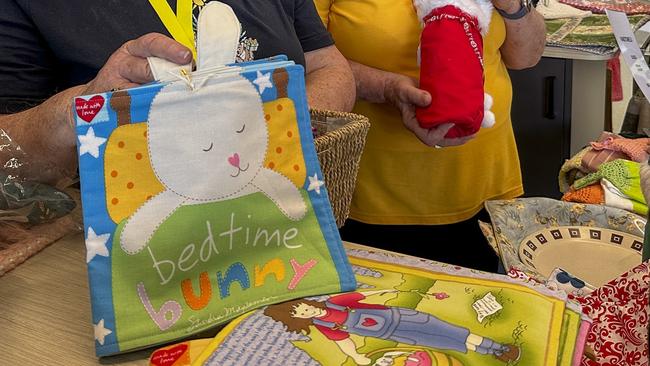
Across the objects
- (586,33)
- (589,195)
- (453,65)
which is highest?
(453,65)

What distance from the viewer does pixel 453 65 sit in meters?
1.18

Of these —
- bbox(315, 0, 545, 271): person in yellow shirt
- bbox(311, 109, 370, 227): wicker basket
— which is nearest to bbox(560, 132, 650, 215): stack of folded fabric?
bbox(315, 0, 545, 271): person in yellow shirt

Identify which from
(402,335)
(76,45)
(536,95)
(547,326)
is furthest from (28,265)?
(536,95)

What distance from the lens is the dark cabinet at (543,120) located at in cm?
210

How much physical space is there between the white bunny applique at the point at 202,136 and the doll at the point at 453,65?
601 millimetres

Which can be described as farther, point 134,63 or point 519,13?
point 519,13

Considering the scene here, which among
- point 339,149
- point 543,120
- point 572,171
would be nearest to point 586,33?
point 543,120

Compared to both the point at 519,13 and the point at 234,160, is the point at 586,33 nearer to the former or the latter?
the point at 519,13

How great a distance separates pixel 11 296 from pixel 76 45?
1.18 ft

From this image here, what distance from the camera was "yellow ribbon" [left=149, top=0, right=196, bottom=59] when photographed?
0.76 metres

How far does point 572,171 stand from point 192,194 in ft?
3.59

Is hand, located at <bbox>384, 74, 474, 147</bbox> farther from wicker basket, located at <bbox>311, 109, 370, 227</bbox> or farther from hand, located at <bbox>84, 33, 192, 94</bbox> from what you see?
hand, located at <bbox>84, 33, 192, 94</bbox>

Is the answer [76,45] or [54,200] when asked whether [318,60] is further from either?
[54,200]

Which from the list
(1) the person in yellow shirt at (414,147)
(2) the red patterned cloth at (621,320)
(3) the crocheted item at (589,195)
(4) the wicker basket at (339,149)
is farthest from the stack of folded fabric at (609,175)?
(4) the wicker basket at (339,149)
